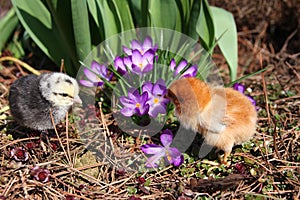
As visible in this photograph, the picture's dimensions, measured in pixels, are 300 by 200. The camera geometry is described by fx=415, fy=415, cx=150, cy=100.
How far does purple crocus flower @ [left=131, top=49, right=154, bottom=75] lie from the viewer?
2.40 m

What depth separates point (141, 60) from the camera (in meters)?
2.43

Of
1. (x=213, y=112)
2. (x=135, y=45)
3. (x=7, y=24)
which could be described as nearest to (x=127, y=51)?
(x=135, y=45)

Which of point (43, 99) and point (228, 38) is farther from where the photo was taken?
point (228, 38)

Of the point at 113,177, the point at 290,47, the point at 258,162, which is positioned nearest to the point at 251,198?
the point at 258,162

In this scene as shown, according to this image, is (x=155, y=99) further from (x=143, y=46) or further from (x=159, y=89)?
(x=143, y=46)

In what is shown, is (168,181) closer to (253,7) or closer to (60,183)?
(60,183)

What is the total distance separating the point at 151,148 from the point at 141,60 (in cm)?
52

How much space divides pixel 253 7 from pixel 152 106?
180 centimetres

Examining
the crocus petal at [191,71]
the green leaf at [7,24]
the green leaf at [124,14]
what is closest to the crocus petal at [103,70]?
the green leaf at [124,14]

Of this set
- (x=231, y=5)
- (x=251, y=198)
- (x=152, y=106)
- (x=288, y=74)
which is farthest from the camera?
(x=231, y=5)

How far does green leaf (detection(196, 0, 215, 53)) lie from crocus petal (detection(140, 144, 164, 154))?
2.60 feet

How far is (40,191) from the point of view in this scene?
2139 mm

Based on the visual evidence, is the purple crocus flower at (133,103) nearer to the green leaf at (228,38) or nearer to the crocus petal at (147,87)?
the crocus petal at (147,87)

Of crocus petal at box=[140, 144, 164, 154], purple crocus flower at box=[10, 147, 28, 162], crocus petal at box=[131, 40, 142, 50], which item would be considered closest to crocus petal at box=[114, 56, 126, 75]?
crocus petal at box=[131, 40, 142, 50]
